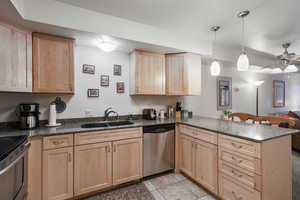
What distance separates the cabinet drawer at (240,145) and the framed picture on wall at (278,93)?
16.3ft

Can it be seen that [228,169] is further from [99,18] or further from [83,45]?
[83,45]

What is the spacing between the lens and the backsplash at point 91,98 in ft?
6.38

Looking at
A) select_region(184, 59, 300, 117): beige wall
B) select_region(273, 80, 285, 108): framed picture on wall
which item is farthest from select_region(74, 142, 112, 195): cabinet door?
select_region(273, 80, 285, 108): framed picture on wall

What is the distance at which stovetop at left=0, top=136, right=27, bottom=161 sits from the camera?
1.04 meters

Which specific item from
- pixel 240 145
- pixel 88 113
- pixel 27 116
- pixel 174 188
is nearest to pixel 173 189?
pixel 174 188

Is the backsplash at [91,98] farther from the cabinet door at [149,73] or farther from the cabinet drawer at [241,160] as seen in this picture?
the cabinet drawer at [241,160]

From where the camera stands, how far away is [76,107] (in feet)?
7.66

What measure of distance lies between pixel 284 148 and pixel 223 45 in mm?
2394

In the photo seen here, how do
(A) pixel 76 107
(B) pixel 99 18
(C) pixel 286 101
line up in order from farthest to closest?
(C) pixel 286 101
(A) pixel 76 107
(B) pixel 99 18

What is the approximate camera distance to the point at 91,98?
2.45m

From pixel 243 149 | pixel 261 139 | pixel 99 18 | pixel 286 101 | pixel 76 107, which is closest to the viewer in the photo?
pixel 261 139

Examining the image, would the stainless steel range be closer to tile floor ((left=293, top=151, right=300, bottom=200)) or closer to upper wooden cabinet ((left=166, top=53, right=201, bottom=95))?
upper wooden cabinet ((left=166, top=53, right=201, bottom=95))

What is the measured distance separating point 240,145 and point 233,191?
0.56 metres

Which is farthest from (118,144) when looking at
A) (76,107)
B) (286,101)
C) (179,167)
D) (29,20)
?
(286,101)
